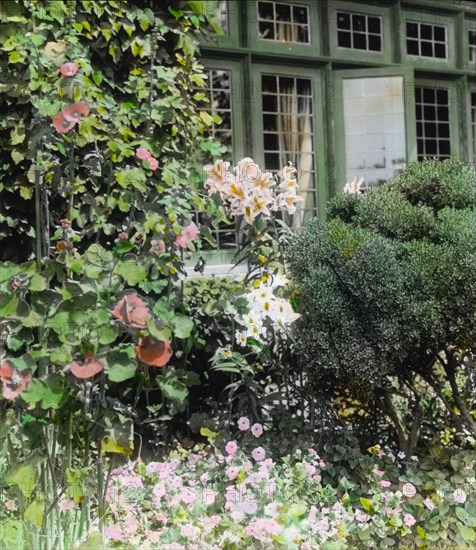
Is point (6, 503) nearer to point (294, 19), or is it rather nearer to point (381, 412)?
point (381, 412)

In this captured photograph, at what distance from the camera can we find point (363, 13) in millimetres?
6602

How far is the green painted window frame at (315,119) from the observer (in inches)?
237

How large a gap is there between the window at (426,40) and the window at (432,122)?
1.04 ft

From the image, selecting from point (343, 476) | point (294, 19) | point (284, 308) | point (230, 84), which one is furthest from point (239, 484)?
point (294, 19)

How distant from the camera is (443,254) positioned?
3314 mm

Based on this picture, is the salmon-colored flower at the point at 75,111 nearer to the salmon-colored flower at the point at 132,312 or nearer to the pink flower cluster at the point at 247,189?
the salmon-colored flower at the point at 132,312

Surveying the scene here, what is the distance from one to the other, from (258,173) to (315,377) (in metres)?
0.97

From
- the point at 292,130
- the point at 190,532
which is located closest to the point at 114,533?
the point at 190,532

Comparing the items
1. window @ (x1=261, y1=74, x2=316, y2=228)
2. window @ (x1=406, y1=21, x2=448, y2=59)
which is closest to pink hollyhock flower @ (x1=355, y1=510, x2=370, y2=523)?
window @ (x1=261, y1=74, x2=316, y2=228)

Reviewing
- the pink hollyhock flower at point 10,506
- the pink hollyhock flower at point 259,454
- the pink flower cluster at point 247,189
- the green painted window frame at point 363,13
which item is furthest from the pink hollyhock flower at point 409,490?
the green painted window frame at point 363,13

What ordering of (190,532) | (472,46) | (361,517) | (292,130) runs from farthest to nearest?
(472,46) < (292,130) < (361,517) < (190,532)

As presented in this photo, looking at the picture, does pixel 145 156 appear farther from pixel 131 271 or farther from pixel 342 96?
pixel 342 96

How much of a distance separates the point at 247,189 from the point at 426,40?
166 inches

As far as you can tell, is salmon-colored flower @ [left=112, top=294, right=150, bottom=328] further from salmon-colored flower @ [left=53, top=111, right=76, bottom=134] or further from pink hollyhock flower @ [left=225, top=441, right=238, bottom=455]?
pink hollyhock flower @ [left=225, top=441, right=238, bottom=455]
